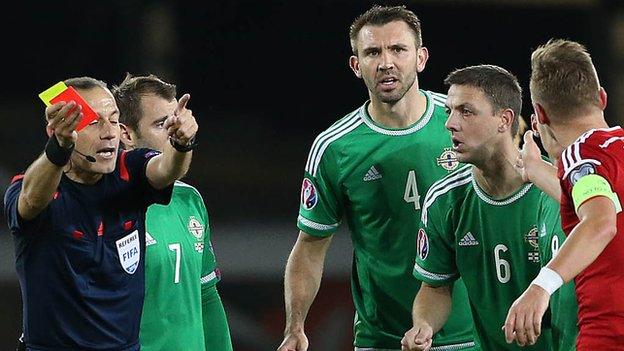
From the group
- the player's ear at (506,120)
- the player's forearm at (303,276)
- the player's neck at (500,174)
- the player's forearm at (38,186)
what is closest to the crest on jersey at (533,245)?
the player's neck at (500,174)

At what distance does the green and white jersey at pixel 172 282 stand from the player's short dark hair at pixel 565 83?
5.49 ft

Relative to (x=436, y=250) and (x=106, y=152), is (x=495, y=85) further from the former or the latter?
(x=106, y=152)

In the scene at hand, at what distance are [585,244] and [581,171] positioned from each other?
9.2 inches

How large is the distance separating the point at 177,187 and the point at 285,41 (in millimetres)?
3447

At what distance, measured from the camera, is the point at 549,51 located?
354cm

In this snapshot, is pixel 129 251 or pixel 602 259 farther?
pixel 129 251

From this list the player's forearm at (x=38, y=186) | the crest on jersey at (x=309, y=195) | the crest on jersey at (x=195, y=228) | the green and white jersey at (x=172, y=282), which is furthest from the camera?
the crest on jersey at (x=309, y=195)

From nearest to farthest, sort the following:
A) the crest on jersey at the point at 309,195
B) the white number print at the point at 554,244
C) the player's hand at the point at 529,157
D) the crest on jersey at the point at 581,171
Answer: the crest on jersey at the point at 581,171
the player's hand at the point at 529,157
the white number print at the point at 554,244
the crest on jersey at the point at 309,195

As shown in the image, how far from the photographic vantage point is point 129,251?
3916mm

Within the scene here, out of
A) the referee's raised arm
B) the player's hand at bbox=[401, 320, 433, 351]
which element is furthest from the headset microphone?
the player's hand at bbox=[401, 320, 433, 351]

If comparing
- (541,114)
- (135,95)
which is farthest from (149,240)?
(541,114)

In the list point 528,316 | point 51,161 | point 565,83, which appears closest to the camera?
point 528,316

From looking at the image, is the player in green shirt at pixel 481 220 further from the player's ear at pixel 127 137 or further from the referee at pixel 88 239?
the player's ear at pixel 127 137

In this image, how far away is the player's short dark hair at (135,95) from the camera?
4844 millimetres
